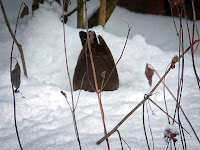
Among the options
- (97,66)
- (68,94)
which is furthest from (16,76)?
(97,66)

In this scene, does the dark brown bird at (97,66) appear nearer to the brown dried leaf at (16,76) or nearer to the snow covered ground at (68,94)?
the snow covered ground at (68,94)

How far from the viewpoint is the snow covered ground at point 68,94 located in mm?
1108

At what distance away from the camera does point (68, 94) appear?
59.8 inches

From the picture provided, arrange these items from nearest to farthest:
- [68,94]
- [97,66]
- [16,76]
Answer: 1. [16,76]
2. [68,94]
3. [97,66]

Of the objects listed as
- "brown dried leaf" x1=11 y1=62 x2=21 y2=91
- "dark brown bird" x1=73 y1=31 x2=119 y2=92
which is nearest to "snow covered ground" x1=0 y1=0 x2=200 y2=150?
"dark brown bird" x1=73 y1=31 x2=119 y2=92

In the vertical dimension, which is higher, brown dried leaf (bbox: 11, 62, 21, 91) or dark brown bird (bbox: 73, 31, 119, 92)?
brown dried leaf (bbox: 11, 62, 21, 91)

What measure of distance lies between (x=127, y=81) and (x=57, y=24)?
2.46 ft

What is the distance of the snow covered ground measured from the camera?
1.11 m

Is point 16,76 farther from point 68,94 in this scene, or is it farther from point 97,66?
point 97,66

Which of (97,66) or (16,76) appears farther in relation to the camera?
(97,66)

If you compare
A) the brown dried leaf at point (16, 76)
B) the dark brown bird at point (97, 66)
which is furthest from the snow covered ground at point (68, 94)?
the brown dried leaf at point (16, 76)

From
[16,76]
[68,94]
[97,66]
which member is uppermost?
[16,76]

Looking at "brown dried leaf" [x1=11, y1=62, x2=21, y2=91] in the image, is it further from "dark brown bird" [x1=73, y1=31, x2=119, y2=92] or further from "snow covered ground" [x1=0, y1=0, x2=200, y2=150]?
"dark brown bird" [x1=73, y1=31, x2=119, y2=92]

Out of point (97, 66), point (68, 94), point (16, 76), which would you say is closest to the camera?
point (16, 76)
